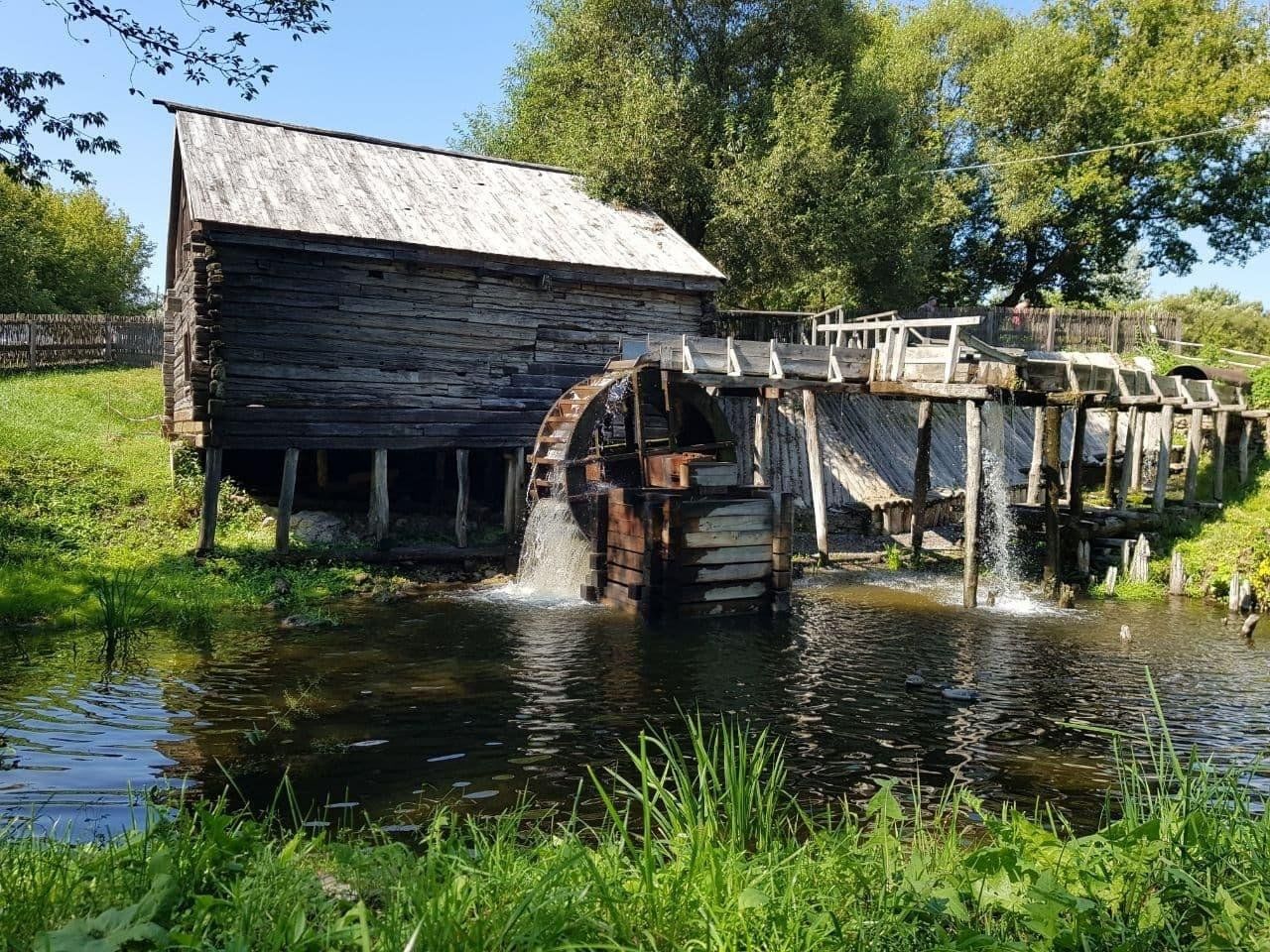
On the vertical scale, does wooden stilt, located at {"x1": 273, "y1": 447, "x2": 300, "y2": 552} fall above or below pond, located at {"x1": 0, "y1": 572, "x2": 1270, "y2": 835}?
above

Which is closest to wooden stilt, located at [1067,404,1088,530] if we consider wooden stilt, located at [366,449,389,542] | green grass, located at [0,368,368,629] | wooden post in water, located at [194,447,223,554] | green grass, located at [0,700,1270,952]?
wooden stilt, located at [366,449,389,542]

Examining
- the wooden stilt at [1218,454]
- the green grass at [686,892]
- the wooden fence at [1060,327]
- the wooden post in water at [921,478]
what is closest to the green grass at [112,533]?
the green grass at [686,892]

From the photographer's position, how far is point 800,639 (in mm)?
10523

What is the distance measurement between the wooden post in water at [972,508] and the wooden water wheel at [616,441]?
374cm

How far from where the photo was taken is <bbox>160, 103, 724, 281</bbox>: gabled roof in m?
14.0

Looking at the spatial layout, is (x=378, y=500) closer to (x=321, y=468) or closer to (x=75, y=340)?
(x=321, y=468)

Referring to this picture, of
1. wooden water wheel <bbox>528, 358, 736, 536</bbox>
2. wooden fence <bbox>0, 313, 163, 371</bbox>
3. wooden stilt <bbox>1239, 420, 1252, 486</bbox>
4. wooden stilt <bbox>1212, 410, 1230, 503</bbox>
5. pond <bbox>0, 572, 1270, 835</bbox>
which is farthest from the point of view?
wooden fence <bbox>0, 313, 163, 371</bbox>

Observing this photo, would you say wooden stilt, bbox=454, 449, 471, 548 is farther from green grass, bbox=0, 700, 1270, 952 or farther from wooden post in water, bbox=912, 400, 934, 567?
green grass, bbox=0, 700, 1270, 952

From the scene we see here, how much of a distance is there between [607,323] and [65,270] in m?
26.5

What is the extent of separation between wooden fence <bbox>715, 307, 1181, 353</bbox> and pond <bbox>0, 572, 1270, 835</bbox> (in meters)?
14.4

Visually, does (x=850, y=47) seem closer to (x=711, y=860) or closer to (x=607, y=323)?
(x=607, y=323)

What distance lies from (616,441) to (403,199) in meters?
5.71

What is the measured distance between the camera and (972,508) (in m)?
12.9

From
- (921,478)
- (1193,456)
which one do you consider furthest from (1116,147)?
(921,478)
